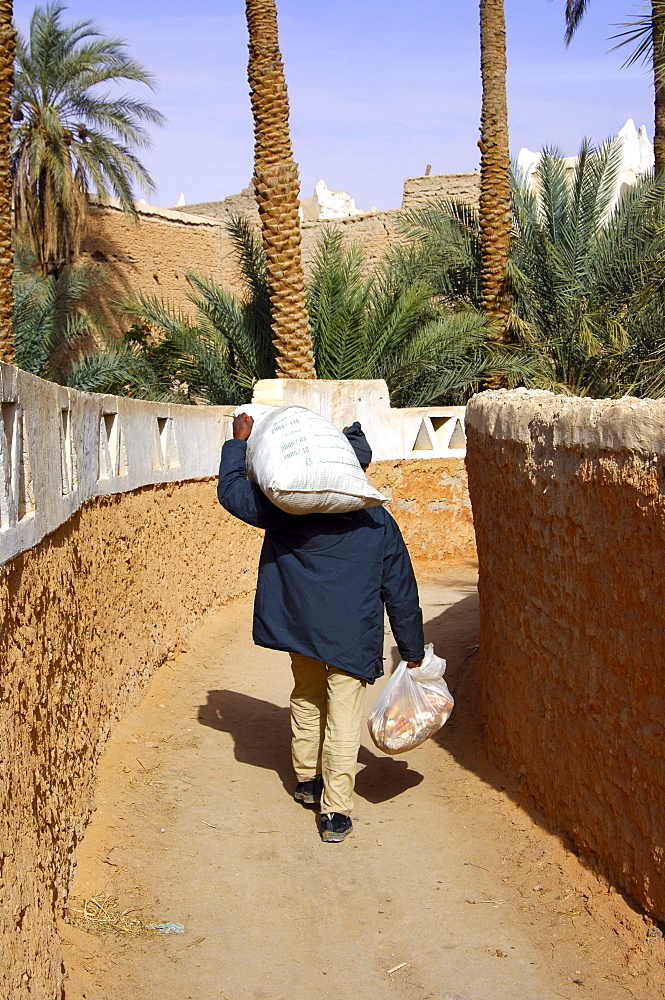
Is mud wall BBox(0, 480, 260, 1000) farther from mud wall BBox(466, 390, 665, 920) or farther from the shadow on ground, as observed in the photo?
mud wall BBox(466, 390, 665, 920)

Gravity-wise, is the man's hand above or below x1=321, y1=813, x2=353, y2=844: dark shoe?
above

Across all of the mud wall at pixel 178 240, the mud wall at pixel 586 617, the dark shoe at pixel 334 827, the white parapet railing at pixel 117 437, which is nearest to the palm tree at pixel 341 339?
the white parapet railing at pixel 117 437

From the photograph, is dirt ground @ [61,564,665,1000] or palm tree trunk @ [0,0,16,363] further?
palm tree trunk @ [0,0,16,363]

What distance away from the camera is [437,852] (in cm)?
388

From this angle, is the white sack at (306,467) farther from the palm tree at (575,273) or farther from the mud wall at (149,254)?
the mud wall at (149,254)

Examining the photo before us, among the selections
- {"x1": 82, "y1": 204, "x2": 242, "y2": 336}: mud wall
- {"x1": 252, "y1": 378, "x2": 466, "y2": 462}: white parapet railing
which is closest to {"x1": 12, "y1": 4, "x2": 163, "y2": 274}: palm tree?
{"x1": 82, "y1": 204, "x2": 242, "y2": 336}: mud wall

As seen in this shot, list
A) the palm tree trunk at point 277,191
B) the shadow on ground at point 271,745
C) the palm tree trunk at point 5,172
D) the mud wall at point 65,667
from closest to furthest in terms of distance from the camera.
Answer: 1. the mud wall at point 65,667
2. the shadow on ground at point 271,745
3. the palm tree trunk at point 5,172
4. the palm tree trunk at point 277,191

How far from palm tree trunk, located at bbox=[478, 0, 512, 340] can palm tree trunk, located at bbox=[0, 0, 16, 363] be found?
19.8ft

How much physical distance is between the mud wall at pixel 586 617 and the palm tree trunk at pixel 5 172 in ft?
21.7

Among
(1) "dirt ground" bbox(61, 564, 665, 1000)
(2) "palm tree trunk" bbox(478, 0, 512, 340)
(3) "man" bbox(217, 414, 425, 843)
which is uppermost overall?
(2) "palm tree trunk" bbox(478, 0, 512, 340)

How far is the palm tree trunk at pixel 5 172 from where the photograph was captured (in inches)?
364

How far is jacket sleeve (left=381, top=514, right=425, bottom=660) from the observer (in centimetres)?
403

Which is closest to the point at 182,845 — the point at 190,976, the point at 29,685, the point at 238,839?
the point at 238,839

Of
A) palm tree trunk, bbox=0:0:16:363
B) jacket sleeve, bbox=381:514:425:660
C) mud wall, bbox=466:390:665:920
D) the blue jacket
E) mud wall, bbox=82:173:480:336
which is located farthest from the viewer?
mud wall, bbox=82:173:480:336
